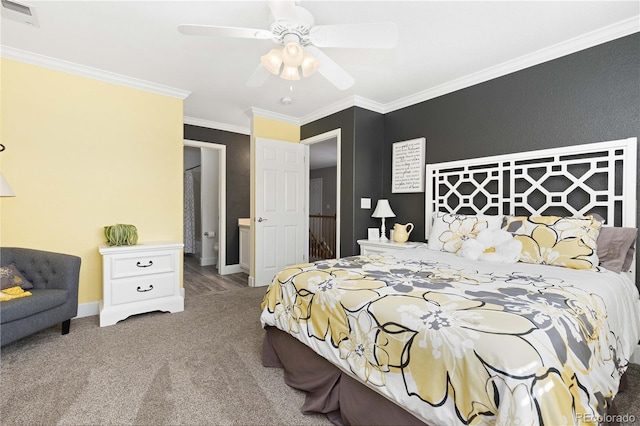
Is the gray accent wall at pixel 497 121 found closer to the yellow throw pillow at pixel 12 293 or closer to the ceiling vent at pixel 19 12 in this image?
the ceiling vent at pixel 19 12

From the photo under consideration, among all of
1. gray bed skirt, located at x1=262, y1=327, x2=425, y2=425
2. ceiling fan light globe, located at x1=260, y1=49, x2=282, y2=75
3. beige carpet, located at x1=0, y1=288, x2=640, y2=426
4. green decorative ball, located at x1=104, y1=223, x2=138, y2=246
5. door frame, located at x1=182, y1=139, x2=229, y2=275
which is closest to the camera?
gray bed skirt, located at x1=262, y1=327, x2=425, y2=425

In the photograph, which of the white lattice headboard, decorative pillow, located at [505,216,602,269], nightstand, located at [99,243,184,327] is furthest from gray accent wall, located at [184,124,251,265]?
decorative pillow, located at [505,216,602,269]

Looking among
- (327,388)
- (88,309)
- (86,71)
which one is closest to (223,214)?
(88,309)

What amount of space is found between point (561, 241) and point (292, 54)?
2267 mm

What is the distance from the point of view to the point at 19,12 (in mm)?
2145

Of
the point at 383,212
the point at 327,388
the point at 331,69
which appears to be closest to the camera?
the point at 327,388

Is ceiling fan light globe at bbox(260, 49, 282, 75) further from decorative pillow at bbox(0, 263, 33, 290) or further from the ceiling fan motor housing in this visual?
decorative pillow at bbox(0, 263, 33, 290)

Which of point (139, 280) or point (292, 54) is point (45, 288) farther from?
point (292, 54)

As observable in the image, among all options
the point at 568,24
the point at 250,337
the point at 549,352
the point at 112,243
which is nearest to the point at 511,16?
the point at 568,24

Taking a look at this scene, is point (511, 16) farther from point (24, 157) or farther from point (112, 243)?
point (24, 157)

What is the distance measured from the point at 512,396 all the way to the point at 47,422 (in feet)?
7.04

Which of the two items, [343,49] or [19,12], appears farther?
[343,49]

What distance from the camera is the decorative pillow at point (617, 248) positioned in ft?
6.77

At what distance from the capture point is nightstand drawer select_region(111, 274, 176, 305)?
288 cm
